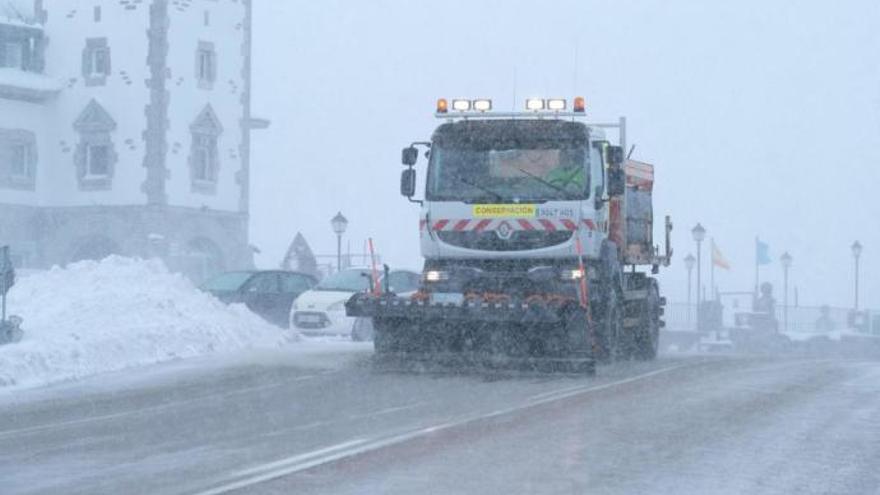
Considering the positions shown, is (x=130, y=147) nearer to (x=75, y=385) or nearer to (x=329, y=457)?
(x=75, y=385)

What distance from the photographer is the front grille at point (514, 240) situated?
20344mm

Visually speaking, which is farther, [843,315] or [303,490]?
[843,315]

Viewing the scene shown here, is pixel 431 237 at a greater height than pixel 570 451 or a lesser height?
greater

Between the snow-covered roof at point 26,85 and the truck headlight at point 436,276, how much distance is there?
38466mm

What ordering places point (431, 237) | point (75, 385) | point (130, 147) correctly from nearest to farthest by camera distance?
1. point (75, 385)
2. point (431, 237)
3. point (130, 147)

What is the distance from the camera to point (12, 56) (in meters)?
57.3

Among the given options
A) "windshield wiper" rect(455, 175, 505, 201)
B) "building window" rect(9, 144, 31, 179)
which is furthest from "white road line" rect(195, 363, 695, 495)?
"building window" rect(9, 144, 31, 179)

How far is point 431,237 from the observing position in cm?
Result: 2075

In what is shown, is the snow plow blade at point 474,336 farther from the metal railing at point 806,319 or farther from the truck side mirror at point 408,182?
the metal railing at point 806,319

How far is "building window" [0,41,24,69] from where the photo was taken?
57062 mm

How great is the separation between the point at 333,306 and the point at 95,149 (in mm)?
28545

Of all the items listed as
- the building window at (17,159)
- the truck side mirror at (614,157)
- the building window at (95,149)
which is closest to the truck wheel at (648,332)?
the truck side mirror at (614,157)

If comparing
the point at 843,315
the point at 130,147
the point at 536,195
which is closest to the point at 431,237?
the point at 536,195

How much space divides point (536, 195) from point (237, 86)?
4058 centimetres
